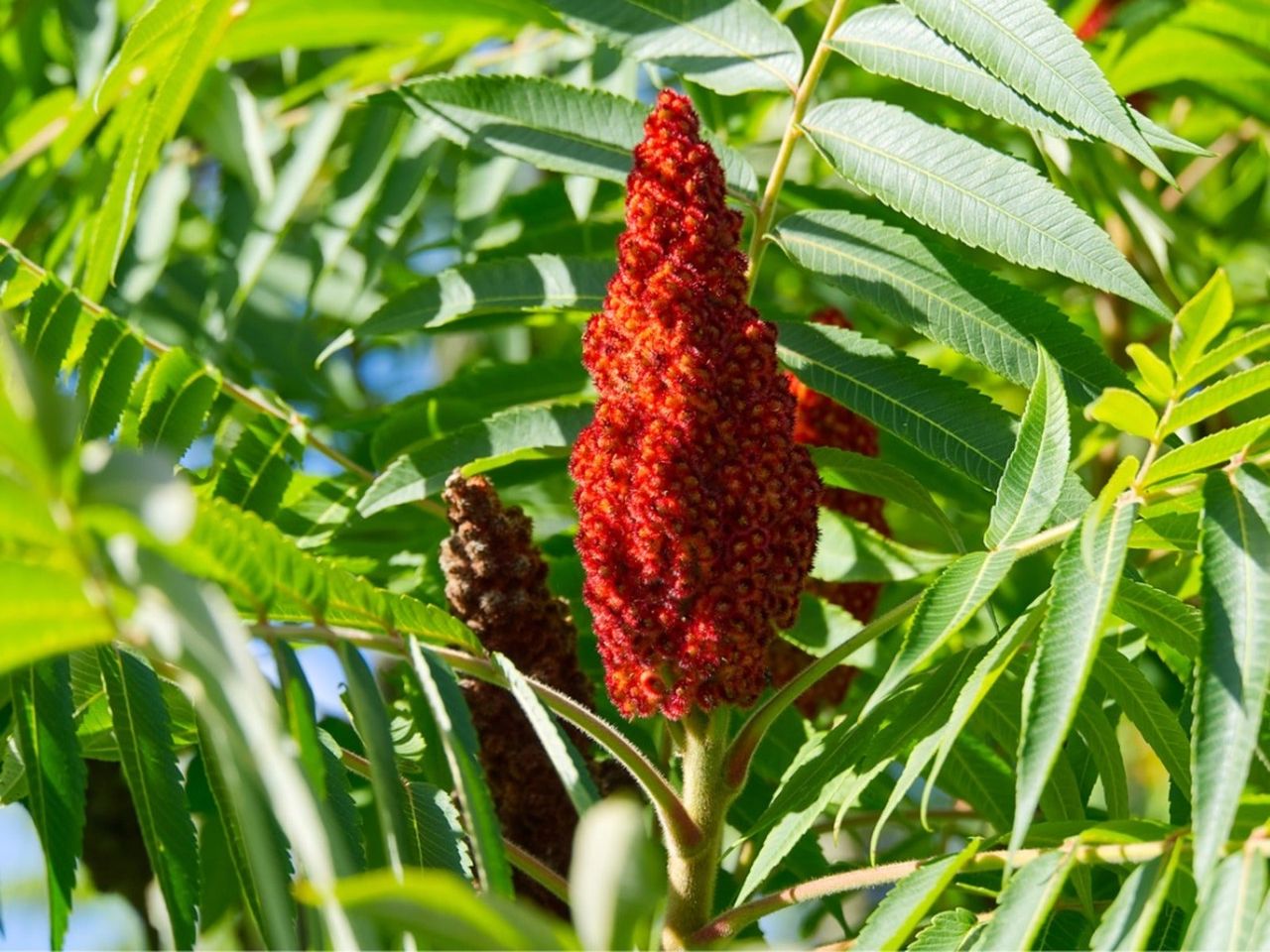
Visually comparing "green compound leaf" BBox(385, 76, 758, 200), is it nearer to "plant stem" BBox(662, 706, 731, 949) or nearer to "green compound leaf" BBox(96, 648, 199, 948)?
"plant stem" BBox(662, 706, 731, 949)

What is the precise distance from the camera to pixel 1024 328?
208 cm

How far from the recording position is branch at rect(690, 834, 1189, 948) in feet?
5.32

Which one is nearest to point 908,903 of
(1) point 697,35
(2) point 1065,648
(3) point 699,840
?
(2) point 1065,648

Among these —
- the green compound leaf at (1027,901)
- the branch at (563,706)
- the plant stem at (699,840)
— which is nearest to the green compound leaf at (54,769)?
the branch at (563,706)

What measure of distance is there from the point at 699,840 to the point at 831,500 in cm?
92

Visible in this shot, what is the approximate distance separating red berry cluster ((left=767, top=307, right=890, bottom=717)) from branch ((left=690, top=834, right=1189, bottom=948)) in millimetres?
797

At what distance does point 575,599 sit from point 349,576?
43.0 inches

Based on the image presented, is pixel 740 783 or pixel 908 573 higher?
pixel 908 573

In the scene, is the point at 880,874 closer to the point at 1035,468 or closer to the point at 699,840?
the point at 699,840

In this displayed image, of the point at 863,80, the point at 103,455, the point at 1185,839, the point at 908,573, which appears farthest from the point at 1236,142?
the point at 103,455

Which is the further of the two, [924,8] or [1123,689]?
[924,8]

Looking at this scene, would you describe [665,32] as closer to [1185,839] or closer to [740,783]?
[740,783]

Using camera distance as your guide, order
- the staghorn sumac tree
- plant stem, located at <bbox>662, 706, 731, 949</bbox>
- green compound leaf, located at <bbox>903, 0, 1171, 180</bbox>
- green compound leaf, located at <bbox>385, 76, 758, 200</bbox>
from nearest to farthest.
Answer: the staghorn sumac tree, green compound leaf, located at <bbox>903, 0, 1171, 180</bbox>, plant stem, located at <bbox>662, 706, 731, 949</bbox>, green compound leaf, located at <bbox>385, 76, 758, 200</bbox>

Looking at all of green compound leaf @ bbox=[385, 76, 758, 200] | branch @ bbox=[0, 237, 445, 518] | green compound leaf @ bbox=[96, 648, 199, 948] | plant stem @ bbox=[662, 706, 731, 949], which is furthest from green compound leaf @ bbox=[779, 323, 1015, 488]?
green compound leaf @ bbox=[96, 648, 199, 948]
